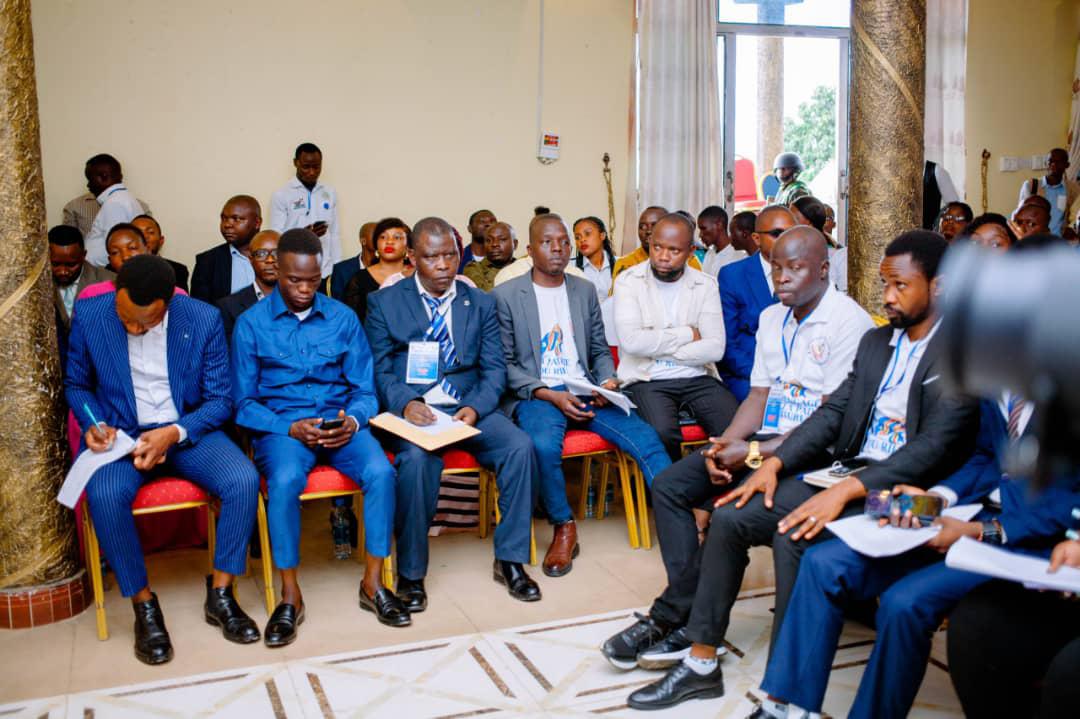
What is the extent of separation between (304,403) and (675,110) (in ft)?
18.7

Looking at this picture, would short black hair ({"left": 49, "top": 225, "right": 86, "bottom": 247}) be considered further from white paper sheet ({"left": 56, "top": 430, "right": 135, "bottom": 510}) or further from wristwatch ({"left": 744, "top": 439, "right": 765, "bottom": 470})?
wristwatch ({"left": 744, "top": 439, "right": 765, "bottom": 470})

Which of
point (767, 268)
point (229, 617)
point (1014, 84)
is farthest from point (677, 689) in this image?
point (1014, 84)

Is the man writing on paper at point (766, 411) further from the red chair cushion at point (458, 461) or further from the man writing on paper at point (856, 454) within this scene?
the red chair cushion at point (458, 461)

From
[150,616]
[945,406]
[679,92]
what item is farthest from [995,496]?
[679,92]

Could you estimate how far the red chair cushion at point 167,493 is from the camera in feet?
11.6

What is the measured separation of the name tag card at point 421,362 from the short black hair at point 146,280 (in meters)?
1.06

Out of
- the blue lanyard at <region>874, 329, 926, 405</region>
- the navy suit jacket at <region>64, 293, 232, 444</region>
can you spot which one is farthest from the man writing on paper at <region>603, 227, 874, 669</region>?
the navy suit jacket at <region>64, 293, 232, 444</region>

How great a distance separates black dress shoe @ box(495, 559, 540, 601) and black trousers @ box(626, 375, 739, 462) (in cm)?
95

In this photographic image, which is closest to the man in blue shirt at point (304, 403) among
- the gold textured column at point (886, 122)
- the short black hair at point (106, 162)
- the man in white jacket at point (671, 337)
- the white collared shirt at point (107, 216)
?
the man in white jacket at point (671, 337)

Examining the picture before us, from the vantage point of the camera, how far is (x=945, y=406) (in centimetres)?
279

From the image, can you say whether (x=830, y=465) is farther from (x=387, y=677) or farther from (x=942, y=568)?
(x=387, y=677)

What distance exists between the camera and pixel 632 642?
3152 millimetres

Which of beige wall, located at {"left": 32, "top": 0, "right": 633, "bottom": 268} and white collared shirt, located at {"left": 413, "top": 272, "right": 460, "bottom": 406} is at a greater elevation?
beige wall, located at {"left": 32, "top": 0, "right": 633, "bottom": 268}

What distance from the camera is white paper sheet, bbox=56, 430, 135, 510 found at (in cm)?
344
